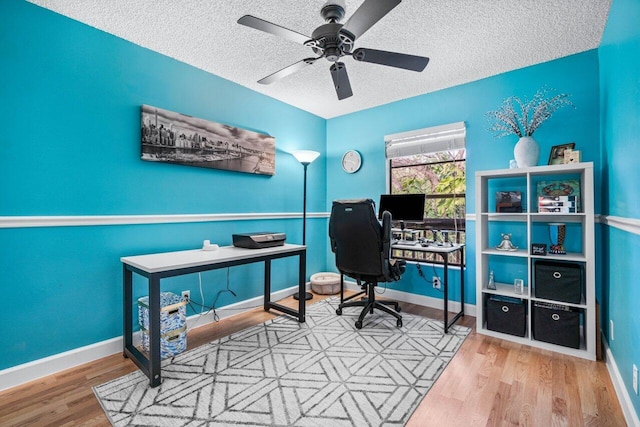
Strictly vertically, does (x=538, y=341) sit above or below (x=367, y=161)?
below

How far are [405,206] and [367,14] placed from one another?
2.11m

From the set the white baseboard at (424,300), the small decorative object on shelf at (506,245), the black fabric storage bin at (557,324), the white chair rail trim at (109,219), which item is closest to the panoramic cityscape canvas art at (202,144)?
the white chair rail trim at (109,219)

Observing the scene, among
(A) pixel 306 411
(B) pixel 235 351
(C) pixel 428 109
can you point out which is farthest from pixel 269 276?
(C) pixel 428 109

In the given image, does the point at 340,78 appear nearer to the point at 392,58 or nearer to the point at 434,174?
the point at 392,58

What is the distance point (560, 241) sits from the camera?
8.38 ft

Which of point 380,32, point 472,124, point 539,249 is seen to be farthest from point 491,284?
point 380,32

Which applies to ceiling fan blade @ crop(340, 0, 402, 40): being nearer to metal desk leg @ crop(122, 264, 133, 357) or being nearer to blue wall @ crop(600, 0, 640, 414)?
blue wall @ crop(600, 0, 640, 414)

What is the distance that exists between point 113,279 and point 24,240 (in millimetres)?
593

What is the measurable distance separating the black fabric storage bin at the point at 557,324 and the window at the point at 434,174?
0.92 metres

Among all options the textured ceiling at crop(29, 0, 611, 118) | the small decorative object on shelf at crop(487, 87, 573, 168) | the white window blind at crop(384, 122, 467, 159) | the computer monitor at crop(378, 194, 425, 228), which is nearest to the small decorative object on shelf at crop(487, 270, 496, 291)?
the computer monitor at crop(378, 194, 425, 228)

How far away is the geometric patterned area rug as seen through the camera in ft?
5.21

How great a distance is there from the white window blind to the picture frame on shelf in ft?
2.57

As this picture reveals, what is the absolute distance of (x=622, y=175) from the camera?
5.74 feet

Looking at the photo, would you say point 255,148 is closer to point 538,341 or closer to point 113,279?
point 113,279
